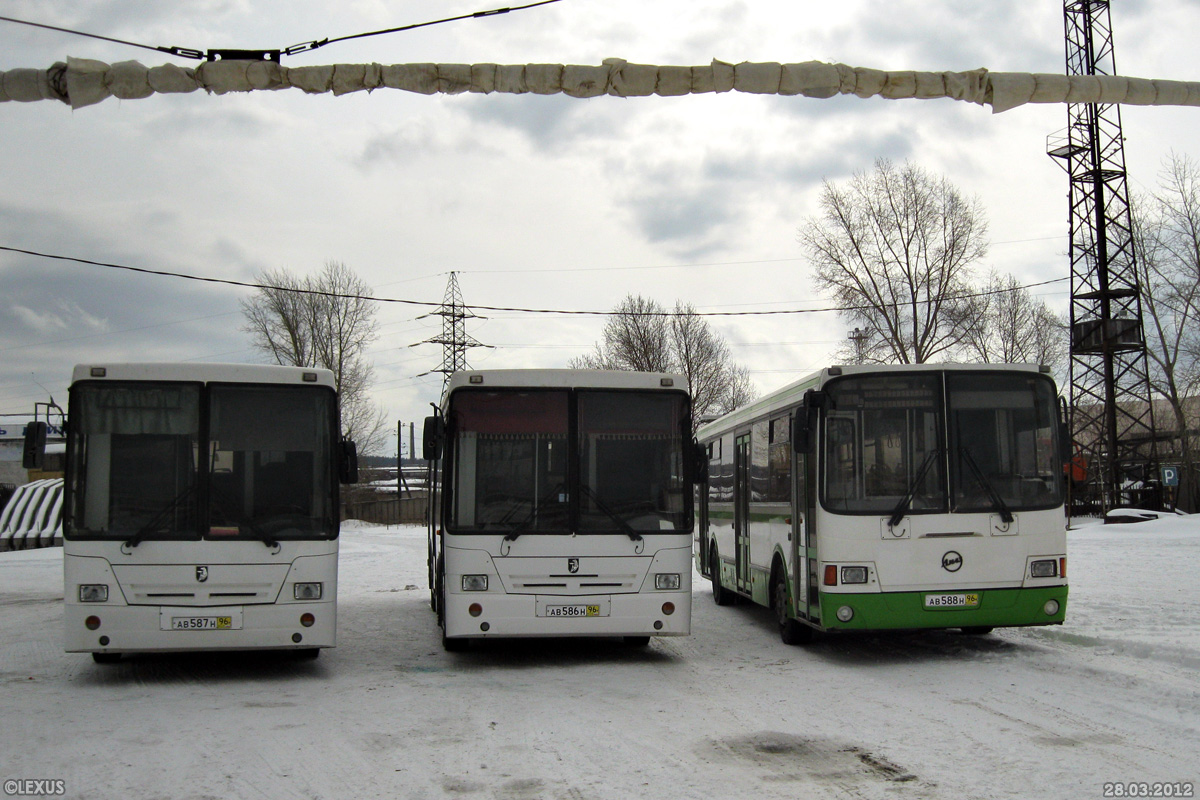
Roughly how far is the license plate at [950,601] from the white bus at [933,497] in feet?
0.03

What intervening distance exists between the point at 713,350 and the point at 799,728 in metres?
52.9

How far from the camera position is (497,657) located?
11.7 m

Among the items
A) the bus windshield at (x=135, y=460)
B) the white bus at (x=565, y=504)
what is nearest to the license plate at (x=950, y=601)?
the white bus at (x=565, y=504)

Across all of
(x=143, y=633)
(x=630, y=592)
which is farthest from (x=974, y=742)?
(x=143, y=633)

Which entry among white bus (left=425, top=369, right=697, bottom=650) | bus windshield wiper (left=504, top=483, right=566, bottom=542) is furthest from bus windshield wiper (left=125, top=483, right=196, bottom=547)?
bus windshield wiper (left=504, top=483, right=566, bottom=542)

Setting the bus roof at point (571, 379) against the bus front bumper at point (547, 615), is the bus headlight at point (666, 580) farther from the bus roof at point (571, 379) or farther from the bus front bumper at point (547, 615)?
the bus roof at point (571, 379)

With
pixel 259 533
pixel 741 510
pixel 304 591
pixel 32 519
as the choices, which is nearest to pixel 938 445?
pixel 741 510

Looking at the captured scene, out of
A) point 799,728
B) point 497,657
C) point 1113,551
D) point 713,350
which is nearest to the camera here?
point 799,728

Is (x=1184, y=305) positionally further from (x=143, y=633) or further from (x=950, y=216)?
(x=143, y=633)

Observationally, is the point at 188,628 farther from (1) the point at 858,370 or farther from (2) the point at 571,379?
(1) the point at 858,370

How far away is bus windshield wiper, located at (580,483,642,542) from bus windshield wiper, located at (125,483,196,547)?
3.80m

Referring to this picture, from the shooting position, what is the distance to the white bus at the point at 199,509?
985 cm

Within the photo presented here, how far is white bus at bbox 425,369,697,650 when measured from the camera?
10.8 metres

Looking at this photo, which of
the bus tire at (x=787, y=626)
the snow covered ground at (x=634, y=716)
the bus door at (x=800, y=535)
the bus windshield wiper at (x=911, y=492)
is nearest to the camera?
the snow covered ground at (x=634, y=716)
